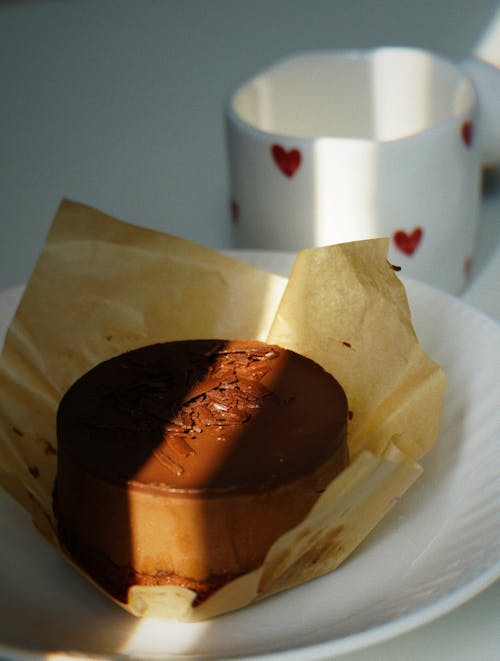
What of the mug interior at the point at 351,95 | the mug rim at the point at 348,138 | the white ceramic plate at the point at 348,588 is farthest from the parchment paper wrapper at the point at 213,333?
the mug interior at the point at 351,95

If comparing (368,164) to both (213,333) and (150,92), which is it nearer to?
(213,333)

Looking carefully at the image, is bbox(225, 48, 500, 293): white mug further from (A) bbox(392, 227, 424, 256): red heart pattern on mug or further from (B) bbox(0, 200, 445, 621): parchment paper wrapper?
(B) bbox(0, 200, 445, 621): parchment paper wrapper

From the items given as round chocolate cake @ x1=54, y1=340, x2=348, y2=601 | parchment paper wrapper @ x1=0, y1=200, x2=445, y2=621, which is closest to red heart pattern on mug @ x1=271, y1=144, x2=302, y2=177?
parchment paper wrapper @ x1=0, y1=200, x2=445, y2=621

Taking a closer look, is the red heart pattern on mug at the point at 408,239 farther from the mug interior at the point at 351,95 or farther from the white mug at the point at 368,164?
the mug interior at the point at 351,95

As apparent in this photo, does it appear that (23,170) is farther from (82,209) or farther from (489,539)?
(489,539)

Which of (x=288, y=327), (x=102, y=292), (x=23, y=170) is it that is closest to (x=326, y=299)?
(x=288, y=327)

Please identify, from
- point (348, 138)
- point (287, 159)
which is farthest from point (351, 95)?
point (287, 159)
